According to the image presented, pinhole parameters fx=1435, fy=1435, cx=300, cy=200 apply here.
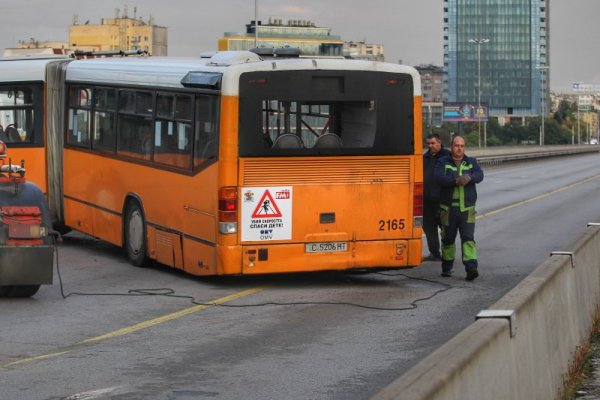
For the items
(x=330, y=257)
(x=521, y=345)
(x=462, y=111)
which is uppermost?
(x=521, y=345)

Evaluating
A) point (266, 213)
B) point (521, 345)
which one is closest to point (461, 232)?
point (266, 213)

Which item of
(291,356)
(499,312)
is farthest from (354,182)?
(499,312)

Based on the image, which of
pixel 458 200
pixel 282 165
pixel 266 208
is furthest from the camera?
pixel 458 200

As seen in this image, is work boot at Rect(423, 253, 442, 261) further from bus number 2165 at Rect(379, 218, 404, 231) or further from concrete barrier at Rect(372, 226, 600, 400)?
concrete barrier at Rect(372, 226, 600, 400)

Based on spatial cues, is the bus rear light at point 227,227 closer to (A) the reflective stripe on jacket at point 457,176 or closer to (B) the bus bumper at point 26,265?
(B) the bus bumper at point 26,265

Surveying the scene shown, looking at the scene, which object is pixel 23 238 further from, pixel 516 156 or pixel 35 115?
pixel 516 156

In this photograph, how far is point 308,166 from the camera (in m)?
15.9

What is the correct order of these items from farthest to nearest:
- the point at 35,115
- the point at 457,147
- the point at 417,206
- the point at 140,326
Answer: the point at 35,115, the point at 457,147, the point at 417,206, the point at 140,326

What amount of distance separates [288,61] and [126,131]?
3.73m

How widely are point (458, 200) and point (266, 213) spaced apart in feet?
8.55

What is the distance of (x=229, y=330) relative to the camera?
12430mm

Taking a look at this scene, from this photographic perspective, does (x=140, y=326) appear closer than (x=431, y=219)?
Yes

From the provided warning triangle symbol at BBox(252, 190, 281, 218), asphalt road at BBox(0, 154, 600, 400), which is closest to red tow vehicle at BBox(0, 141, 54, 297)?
asphalt road at BBox(0, 154, 600, 400)

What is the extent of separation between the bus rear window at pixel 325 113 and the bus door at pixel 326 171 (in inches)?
0.4
